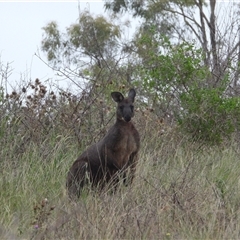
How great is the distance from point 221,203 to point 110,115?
3.41m

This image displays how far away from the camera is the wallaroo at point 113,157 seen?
7.78 metres

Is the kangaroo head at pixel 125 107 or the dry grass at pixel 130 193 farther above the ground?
the kangaroo head at pixel 125 107

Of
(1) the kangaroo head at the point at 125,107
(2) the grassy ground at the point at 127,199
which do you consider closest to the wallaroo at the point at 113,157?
(1) the kangaroo head at the point at 125,107

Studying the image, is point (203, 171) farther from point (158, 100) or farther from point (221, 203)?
point (158, 100)

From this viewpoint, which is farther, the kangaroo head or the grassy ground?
the kangaroo head

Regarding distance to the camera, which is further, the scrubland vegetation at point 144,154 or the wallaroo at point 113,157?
the wallaroo at point 113,157

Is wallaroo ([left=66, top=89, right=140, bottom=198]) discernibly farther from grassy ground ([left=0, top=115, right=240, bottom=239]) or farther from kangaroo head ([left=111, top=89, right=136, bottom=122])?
grassy ground ([left=0, top=115, right=240, bottom=239])

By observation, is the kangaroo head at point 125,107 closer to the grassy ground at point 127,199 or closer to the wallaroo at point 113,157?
the wallaroo at point 113,157

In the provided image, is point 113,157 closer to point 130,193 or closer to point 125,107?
point 125,107

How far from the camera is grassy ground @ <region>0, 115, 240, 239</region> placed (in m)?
5.79

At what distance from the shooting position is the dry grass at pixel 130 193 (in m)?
5.81

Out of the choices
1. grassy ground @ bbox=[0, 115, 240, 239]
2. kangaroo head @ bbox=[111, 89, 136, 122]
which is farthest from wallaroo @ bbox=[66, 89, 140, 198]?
grassy ground @ bbox=[0, 115, 240, 239]

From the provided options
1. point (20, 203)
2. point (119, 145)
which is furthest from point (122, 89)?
point (20, 203)

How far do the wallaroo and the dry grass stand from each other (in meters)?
0.20
